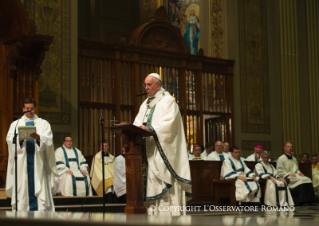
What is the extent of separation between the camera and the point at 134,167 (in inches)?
217

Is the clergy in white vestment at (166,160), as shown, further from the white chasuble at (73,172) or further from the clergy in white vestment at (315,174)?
the clergy in white vestment at (315,174)

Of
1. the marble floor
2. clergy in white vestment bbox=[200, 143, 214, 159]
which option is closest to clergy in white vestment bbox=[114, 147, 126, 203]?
clergy in white vestment bbox=[200, 143, 214, 159]

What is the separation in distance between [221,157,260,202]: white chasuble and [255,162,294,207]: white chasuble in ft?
1.09

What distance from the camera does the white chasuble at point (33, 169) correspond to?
711 cm

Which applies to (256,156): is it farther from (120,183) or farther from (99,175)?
(99,175)

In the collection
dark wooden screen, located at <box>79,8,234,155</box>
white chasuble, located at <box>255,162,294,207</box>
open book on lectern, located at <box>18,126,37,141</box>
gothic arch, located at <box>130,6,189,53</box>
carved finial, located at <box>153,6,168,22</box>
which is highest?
carved finial, located at <box>153,6,168,22</box>

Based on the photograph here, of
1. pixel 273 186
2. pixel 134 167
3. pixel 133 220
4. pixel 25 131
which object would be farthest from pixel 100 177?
pixel 133 220

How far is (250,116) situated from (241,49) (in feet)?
6.21

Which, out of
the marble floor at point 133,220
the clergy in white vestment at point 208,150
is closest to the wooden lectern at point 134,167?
the marble floor at point 133,220

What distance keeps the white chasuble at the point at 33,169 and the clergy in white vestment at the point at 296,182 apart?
7106 millimetres

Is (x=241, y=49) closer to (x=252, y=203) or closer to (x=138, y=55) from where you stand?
(x=138, y=55)

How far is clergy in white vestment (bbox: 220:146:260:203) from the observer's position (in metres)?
11.2

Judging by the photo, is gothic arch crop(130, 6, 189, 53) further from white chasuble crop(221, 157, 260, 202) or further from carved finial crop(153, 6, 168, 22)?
white chasuble crop(221, 157, 260, 202)

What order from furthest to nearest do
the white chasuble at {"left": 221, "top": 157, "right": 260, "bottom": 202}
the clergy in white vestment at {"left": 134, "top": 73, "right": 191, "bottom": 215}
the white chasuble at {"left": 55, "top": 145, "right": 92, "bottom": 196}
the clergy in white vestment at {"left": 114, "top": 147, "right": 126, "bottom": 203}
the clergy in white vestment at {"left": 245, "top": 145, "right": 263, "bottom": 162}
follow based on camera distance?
the clergy in white vestment at {"left": 245, "top": 145, "right": 263, "bottom": 162}, the white chasuble at {"left": 221, "top": 157, "right": 260, "bottom": 202}, the clergy in white vestment at {"left": 114, "top": 147, "right": 126, "bottom": 203}, the white chasuble at {"left": 55, "top": 145, "right": 92, "bottom": 196}, the clergy in white vestment at {"left": 134, "top": 73, "right": 191, "bottom": 215}
